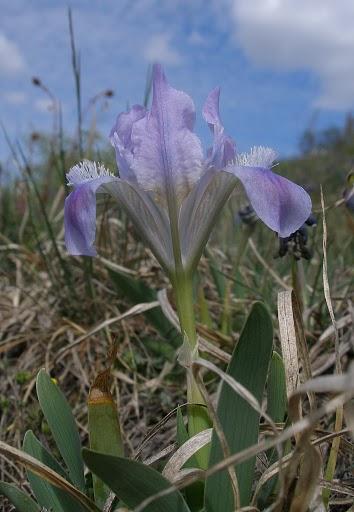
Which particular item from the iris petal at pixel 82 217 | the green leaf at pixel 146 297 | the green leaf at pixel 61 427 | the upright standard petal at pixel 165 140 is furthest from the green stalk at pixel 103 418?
the green leaf at pixel 146 297

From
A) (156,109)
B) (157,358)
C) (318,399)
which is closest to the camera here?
(156,109)

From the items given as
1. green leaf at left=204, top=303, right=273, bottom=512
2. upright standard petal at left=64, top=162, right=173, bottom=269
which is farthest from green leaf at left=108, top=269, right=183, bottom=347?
green leaf at left=204, top=303, right=273, bottom=512

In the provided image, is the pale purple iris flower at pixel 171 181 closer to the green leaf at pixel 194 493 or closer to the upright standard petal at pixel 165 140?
the upright standard petal at pixel 165 140

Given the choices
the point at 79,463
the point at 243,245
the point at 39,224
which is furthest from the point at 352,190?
the point at 39,224

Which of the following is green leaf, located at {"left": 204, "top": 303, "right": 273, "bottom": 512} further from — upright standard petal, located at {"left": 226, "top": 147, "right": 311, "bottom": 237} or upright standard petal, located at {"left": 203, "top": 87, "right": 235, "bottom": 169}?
upright standard petal, located at {"left": 203, "top": 87, "right": 235, "bottom": 169}

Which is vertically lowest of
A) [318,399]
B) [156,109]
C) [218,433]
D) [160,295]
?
[318,399]

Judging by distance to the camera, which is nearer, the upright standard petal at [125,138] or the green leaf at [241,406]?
the green leaf at [241,406]

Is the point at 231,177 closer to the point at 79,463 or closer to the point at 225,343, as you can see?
the point at 79,463
